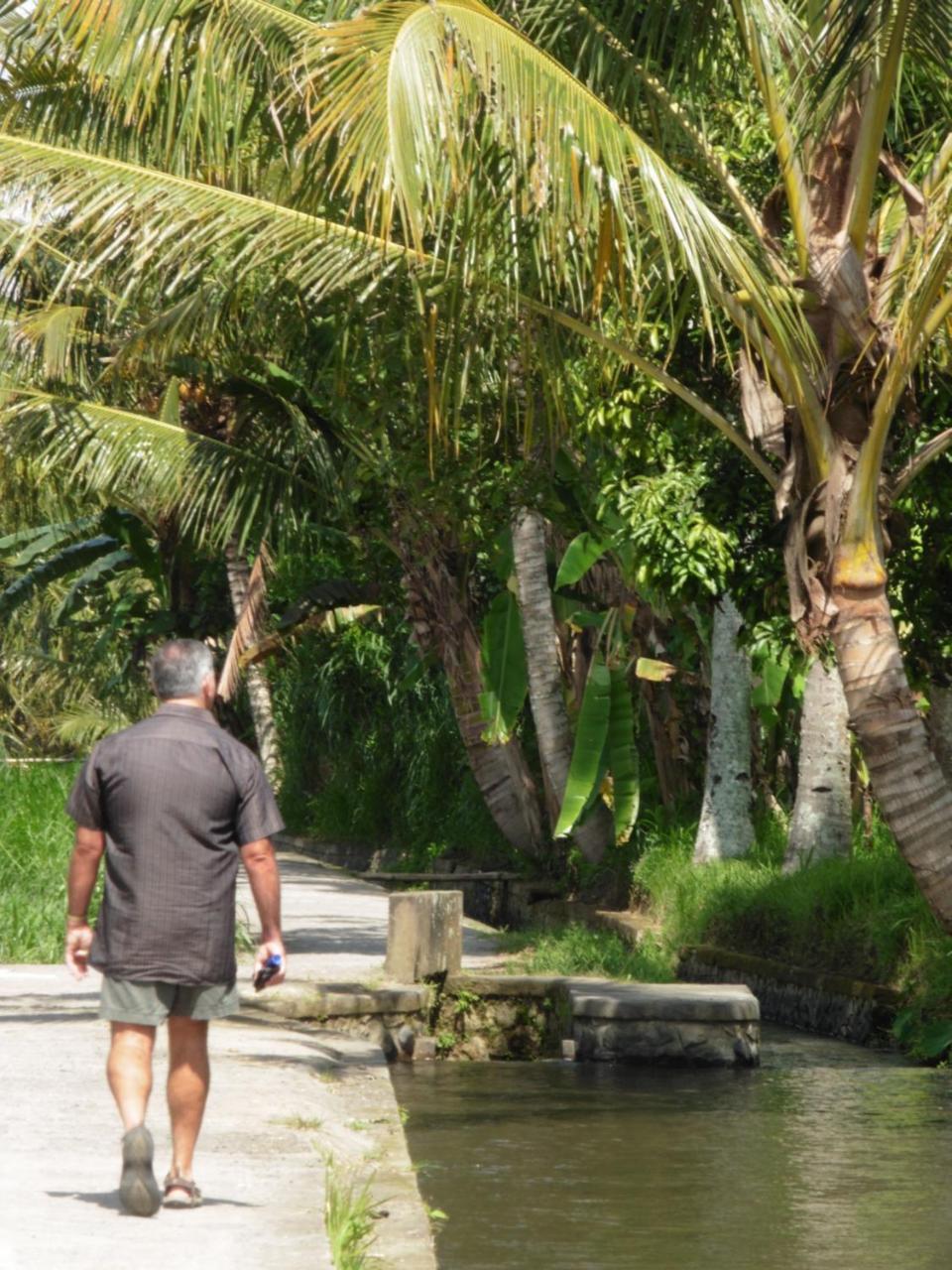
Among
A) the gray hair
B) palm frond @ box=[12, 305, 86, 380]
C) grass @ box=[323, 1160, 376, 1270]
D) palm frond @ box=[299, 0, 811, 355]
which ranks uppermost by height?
palm frond @ box=[12, 305, 86, 380]

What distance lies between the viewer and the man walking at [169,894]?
5918 mm

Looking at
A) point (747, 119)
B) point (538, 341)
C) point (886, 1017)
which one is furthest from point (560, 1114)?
point (747, 119)

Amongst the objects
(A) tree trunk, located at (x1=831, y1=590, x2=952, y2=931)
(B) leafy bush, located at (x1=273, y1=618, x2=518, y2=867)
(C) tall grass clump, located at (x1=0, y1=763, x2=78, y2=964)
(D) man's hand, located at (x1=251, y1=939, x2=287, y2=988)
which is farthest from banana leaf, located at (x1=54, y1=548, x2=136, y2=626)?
(D) man's hand, located at (x1=251, y1=939, x2=287, y2=988)

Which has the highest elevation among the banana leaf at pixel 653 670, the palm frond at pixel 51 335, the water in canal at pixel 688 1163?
the palm frond at pixel 51 335

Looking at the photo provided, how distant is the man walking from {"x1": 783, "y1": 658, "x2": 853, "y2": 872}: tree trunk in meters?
10.0

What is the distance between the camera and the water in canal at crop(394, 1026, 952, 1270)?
746 cm

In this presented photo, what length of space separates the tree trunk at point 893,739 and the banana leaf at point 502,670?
8.76 meters

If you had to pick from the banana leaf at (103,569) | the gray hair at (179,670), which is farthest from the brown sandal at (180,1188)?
the banana leaf at (103,569)

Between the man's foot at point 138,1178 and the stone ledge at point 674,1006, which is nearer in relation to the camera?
the man's foot at point 138,1178

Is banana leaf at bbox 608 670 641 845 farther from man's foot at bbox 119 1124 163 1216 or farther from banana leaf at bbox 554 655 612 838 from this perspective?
man's foot at bbox 119 1124 163 1216

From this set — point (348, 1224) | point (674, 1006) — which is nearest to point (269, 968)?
point (348, 1224)

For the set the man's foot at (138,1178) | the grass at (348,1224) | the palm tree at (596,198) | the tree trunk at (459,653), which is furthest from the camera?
the tree trunk at (459,653)

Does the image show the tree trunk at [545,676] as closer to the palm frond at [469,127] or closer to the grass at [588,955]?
the grass at [588,955]

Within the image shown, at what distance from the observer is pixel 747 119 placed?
13703mm
